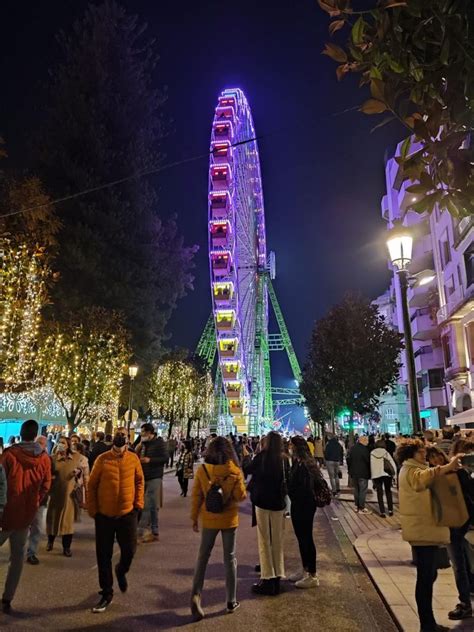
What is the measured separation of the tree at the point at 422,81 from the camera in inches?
138

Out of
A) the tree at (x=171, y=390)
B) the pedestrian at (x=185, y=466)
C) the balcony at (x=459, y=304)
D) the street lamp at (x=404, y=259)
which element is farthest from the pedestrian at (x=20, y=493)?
the tree at (x=171, y=390)

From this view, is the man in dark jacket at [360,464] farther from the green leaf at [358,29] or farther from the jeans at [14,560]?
the green leaf at [358,29]

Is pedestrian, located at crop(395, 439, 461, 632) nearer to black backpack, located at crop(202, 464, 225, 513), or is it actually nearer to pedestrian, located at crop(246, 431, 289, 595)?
pedestrian, located at crop(246, 431, 289, 595)

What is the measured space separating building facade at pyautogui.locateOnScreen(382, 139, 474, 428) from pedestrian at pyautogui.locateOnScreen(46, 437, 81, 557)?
12.3 m

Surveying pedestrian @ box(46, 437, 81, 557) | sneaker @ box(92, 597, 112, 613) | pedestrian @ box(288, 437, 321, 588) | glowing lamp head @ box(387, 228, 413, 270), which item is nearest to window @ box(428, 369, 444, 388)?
glowing lamp head @ box(387, 228, 413, 270)

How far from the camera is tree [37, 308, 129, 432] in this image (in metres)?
23.6

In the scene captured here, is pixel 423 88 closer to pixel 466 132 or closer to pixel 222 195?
pixel 466 132

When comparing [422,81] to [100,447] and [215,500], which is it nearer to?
[215,500]

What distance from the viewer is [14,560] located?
232 inches

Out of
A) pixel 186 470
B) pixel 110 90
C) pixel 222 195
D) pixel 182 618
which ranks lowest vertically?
pixel 182 618

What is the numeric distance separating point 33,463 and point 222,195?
101 feet

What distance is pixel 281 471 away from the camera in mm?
6777

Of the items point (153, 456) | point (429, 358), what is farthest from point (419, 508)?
point (429, 358)

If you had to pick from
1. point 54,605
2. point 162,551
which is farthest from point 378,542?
point 54,605
